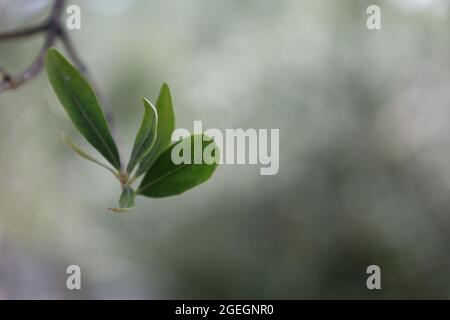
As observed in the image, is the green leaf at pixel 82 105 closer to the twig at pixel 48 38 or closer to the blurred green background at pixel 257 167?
the twig at pixel 48 38

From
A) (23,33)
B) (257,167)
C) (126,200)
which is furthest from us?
(257,167)

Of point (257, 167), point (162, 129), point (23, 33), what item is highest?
point (257, 167)

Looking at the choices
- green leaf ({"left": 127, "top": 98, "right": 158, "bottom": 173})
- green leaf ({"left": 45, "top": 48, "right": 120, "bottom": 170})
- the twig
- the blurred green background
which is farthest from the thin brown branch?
the blurred green background

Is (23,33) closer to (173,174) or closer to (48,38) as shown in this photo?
(48,38)

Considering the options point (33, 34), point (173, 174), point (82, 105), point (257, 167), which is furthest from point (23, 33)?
point (257, 167)

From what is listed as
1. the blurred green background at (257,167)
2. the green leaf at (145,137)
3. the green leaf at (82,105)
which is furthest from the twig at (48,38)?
the blurred green background at (257,167)

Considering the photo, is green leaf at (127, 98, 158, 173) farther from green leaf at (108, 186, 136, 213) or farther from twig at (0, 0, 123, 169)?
twig at (0, 0, 123, 169)
